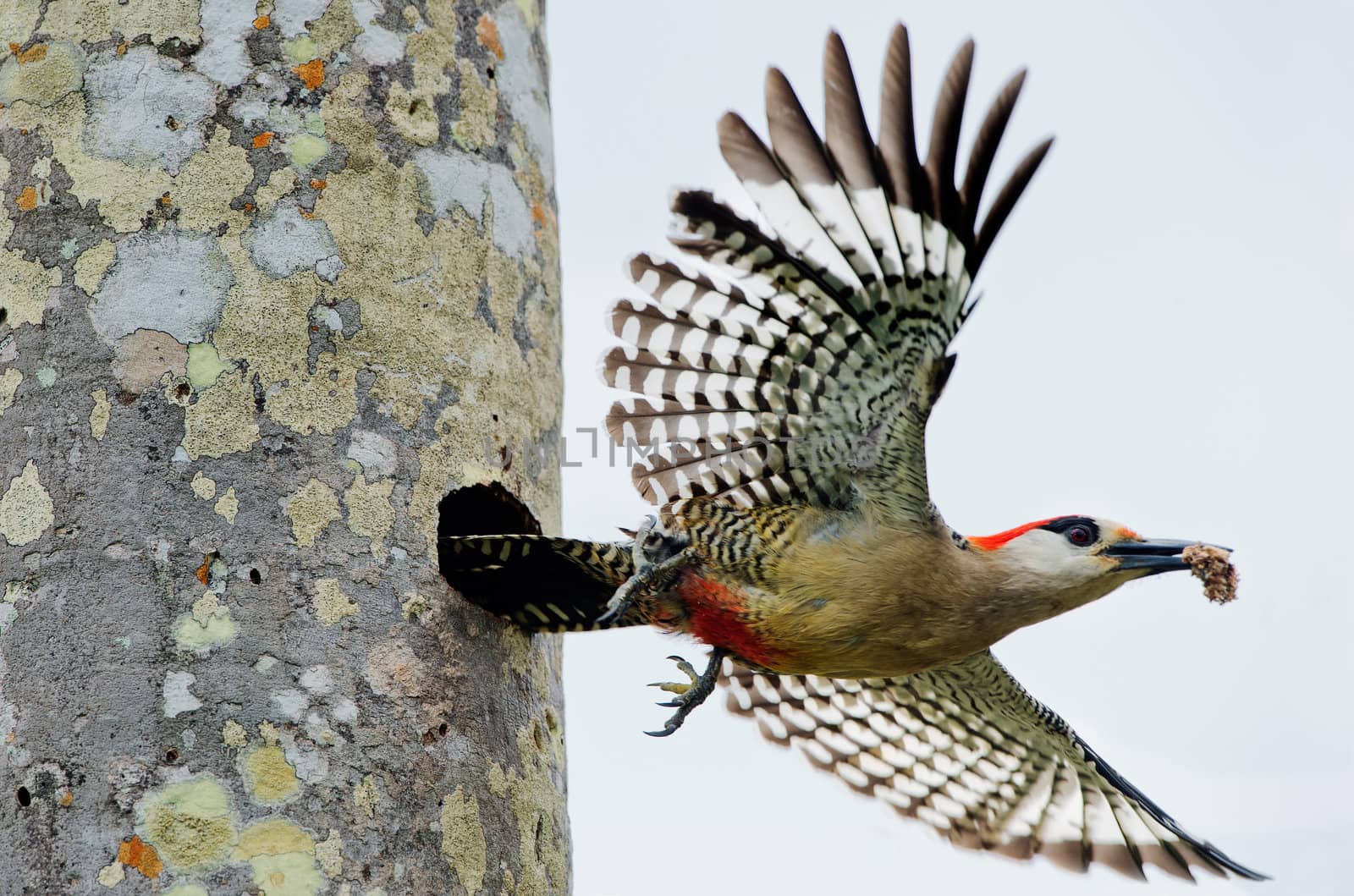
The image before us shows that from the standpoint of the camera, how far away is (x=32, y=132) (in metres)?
2.98

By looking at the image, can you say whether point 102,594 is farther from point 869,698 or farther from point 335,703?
point 869,698

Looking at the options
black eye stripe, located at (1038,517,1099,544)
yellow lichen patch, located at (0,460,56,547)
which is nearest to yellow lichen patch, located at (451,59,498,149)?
yellow lichen patch, located at (0,460,56,547)

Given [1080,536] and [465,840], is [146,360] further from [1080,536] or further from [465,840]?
[1080,536]

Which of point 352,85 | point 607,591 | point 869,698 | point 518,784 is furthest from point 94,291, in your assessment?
point 869,698

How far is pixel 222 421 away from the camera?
2.85 meters

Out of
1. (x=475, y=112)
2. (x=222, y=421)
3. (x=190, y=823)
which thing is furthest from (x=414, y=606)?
(x=475, y=112)

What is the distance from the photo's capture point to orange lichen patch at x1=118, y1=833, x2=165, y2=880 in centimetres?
246

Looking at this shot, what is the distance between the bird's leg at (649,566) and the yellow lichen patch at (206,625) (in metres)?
1.45

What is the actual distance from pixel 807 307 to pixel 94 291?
5.75ft

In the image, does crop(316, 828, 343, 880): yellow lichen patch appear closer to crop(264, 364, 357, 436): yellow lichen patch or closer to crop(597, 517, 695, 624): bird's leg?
crop(264, 364, 357, 436): yellow lichen patch

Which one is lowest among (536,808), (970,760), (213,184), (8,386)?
(970,760)

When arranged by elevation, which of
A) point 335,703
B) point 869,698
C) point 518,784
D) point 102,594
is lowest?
point 869,698

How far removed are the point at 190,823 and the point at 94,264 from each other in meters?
1.15

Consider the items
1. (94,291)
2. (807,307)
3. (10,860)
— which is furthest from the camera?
(807,307)
